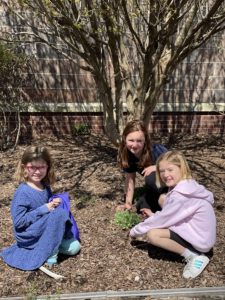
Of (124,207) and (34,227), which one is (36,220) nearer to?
(34,227)

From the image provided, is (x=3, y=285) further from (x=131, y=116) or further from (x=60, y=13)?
(x=131, y=116)

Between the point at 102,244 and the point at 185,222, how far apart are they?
891mm

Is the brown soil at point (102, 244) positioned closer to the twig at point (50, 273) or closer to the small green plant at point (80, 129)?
the twig at point (50, 273)

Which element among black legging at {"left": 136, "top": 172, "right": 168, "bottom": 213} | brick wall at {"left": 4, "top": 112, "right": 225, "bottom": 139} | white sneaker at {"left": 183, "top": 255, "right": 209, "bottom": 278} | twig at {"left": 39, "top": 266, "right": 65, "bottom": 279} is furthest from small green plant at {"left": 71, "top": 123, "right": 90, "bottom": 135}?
white sneaker at {"left": 183, "top": 255, "right": 209, "bottom": 278}

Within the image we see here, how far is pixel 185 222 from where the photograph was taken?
3623 millimetres

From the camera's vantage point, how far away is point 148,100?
605 cm

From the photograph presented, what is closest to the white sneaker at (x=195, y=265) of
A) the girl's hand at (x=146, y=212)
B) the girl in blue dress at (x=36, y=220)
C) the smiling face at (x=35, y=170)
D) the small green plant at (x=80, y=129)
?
the girl's hand at (x=146, y=212)

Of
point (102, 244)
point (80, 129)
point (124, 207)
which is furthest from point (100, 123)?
point (102, 244)

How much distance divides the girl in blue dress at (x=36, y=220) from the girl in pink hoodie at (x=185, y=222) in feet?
2.40

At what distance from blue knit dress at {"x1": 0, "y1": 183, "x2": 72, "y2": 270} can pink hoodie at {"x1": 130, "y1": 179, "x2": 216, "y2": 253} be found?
89 centimetres

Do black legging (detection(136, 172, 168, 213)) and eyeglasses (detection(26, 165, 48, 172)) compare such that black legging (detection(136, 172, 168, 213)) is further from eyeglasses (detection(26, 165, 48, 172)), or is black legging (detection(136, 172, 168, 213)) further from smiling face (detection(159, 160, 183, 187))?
eyeglasses (detection(26, 165, 48, 172))

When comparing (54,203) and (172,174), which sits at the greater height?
(172,174)

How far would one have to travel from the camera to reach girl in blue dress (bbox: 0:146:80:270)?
3.66 m

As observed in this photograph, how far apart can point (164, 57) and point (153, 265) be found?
317 centimetres
